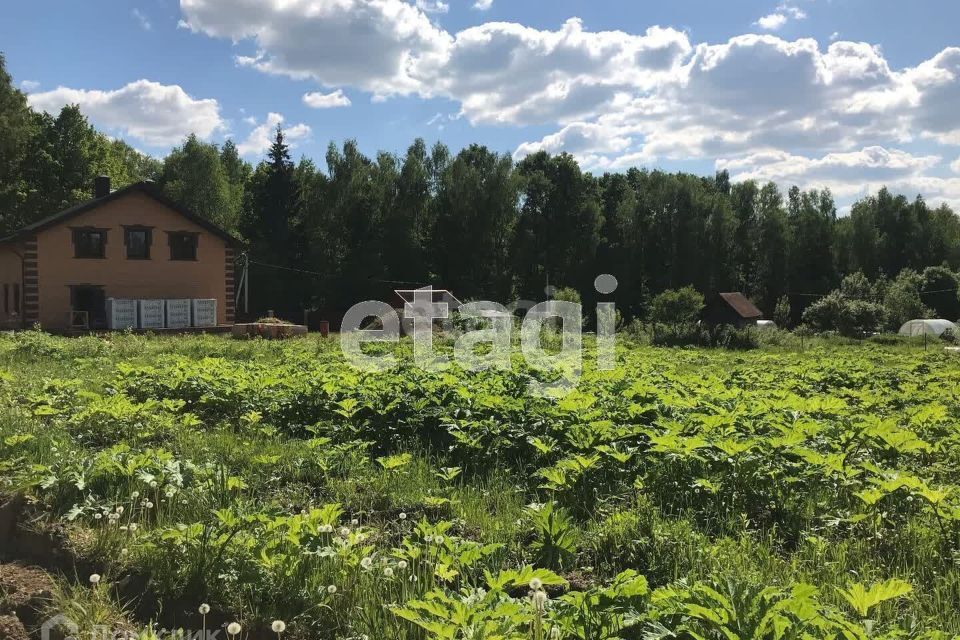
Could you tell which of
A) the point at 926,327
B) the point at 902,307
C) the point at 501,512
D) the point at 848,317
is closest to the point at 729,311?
the point at 848,317

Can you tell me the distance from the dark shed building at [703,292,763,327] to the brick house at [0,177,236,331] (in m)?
35.4

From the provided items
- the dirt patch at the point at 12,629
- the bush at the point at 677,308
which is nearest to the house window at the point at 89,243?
the bush at the point at 677,308

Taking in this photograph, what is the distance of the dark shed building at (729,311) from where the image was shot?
4888cm

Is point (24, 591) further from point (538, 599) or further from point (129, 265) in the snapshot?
point (129, 265)

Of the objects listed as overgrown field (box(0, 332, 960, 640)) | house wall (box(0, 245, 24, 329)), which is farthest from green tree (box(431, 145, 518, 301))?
overgrown field (box(0, 332, 960, 640))

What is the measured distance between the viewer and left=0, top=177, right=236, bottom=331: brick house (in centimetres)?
2825

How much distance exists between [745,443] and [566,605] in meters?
2.35

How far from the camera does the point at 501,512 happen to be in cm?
452

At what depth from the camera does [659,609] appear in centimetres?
250

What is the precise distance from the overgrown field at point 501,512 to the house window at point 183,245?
26.7 meters

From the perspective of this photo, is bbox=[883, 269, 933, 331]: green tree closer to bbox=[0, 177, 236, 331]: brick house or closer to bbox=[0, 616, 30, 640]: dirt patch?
bbox=[0, 177, 236, 331]: brick house

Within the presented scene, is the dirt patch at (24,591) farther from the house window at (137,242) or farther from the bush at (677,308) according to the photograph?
the bush at (677,308)

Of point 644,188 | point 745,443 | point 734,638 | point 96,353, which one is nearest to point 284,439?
point 745,443

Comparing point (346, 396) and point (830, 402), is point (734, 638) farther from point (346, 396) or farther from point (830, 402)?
point (346, 396)
